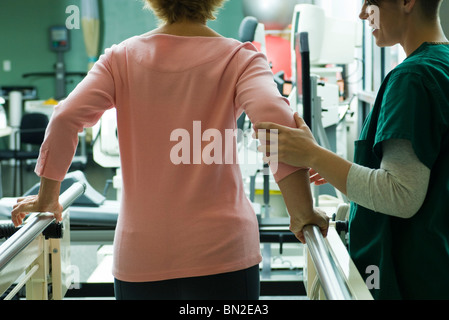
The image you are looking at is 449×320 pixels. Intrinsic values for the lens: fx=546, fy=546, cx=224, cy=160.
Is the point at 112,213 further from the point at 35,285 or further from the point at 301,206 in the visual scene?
the point at 301,206

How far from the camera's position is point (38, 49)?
8617mm

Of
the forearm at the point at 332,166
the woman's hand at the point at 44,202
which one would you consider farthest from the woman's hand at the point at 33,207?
the forearm at the point at 332,166

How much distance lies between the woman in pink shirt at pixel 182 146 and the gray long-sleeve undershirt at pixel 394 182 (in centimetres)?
12

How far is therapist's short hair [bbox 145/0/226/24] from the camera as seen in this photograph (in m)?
1.07

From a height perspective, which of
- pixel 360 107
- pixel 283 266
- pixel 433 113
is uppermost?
pixel 433 113

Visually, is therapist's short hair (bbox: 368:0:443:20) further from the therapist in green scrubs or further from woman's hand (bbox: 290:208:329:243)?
woman's hand (bbox: 290:208:329:243)

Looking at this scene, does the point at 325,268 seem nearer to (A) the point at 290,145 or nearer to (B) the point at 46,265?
(A) the point at 290,145

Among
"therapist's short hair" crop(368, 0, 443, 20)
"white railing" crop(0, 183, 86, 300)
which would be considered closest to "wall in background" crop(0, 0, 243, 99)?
"white railing" crop(0, 183, 86, 300)

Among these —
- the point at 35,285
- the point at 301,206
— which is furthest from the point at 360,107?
the point at 301,206

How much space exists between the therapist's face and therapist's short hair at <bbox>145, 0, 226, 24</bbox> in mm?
304

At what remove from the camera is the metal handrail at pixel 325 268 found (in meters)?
0.90

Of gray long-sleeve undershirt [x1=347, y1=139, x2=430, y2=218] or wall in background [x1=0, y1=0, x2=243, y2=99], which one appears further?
wall in background [x1=0, y1=0, x2=243, y2=99]
